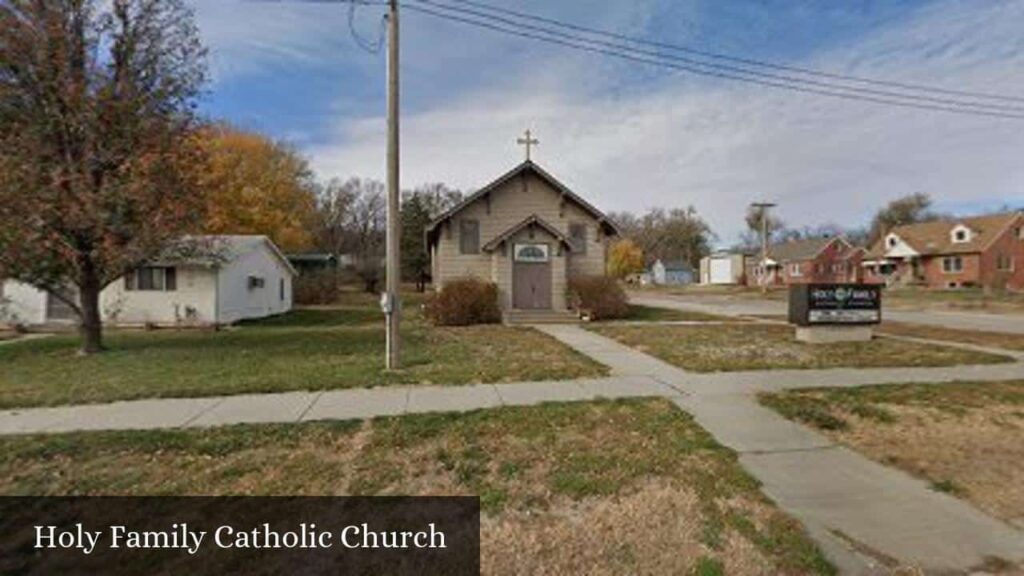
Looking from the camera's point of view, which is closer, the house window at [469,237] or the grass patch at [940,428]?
the grass patch at [940,428]

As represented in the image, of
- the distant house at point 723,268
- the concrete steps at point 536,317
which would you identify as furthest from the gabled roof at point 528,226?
the distant house at point 723,268

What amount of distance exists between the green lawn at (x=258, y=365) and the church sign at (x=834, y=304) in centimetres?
613

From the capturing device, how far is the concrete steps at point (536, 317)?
801 inches

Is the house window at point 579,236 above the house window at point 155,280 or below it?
above

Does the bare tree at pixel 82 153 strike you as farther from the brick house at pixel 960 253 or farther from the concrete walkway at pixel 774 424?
the brick house at pixel 960 253

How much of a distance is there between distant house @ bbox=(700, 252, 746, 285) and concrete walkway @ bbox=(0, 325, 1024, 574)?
6877 centimetres

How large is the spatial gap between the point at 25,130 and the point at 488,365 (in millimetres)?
10894

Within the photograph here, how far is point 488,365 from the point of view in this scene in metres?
10.1

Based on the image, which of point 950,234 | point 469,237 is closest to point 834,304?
point 469,237

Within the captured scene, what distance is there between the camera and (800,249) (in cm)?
6406

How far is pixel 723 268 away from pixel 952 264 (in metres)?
30.8

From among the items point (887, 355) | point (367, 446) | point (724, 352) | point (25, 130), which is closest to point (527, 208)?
point (724, 352)

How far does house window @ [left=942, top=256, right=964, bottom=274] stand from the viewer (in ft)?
159

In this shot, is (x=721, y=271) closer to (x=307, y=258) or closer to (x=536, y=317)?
(x=307, y=258)
